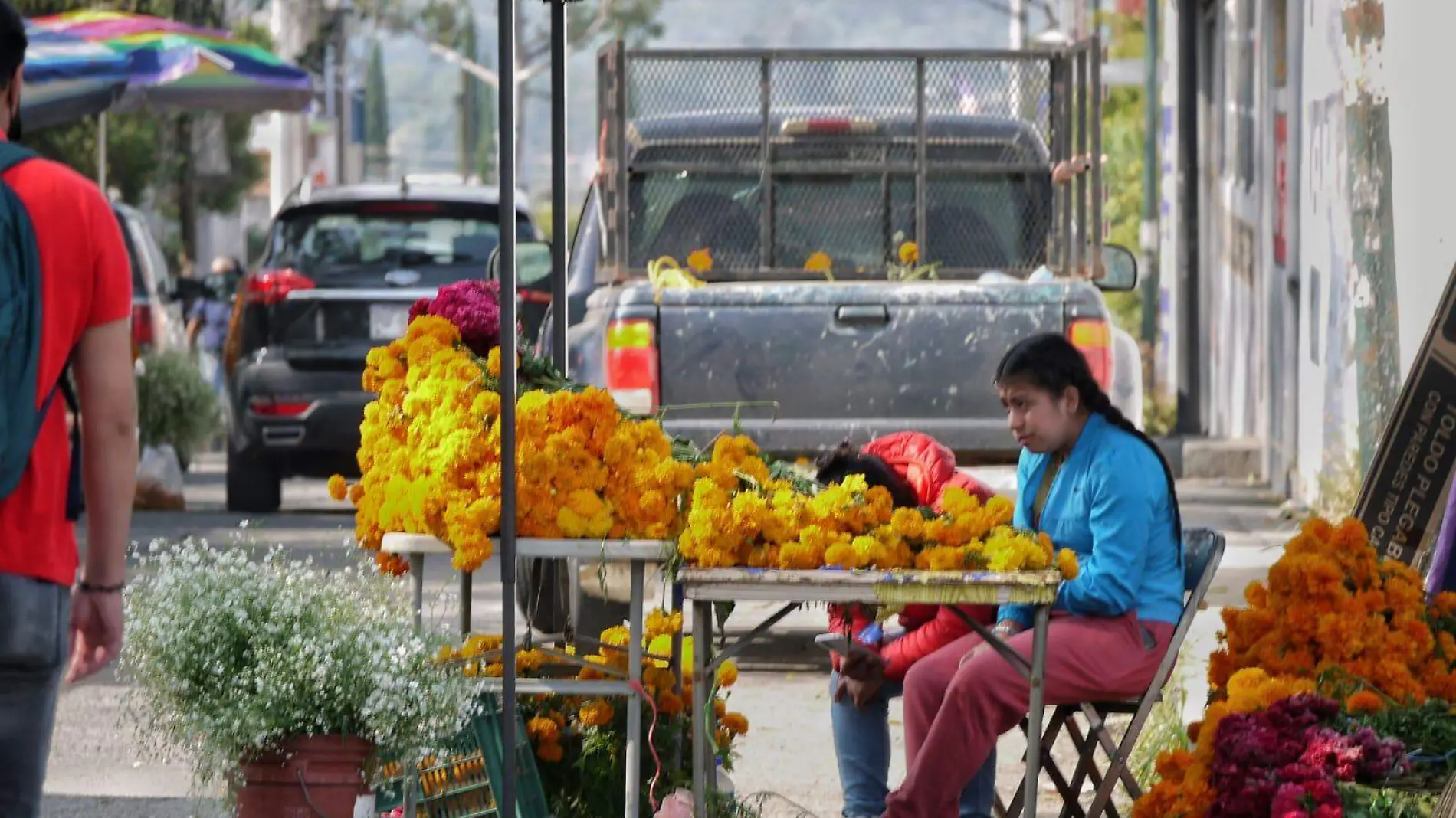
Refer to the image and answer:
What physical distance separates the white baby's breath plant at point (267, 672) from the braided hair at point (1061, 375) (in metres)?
1.61

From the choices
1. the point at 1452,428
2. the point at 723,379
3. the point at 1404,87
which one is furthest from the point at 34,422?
the point at 1404,87

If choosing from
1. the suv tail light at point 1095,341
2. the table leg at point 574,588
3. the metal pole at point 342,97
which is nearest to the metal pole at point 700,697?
the table leg at point 574,588

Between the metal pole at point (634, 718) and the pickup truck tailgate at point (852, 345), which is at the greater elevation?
the pickup truck tailgate at point (852, 345)

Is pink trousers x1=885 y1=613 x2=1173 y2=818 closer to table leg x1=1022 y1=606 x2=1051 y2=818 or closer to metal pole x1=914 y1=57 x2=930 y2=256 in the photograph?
table leg x1=1022 y1=606 x2=1051 y2=818

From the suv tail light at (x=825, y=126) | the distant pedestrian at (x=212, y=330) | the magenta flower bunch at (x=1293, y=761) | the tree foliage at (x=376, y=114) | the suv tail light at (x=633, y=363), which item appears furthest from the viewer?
the tree foliage at (x=376, y=114)

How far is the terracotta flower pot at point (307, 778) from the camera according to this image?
4730mm

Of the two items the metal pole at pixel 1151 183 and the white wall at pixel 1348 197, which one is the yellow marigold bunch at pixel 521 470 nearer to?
the white wall at pixel 1348 197

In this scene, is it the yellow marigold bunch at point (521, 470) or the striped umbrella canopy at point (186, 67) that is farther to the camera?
the striped umbrella canopy at point (186, 67)

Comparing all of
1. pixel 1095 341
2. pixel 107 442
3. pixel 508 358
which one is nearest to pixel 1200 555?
pixel 508 358

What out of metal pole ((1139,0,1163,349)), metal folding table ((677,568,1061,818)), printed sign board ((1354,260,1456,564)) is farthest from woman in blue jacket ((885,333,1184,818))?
metal pole ((1139,0,1163,349))

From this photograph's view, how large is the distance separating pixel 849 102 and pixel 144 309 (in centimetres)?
774

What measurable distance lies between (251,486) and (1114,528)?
959cm

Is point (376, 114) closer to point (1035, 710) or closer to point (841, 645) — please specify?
point (841, 645)

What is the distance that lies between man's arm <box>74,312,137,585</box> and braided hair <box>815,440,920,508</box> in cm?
262
